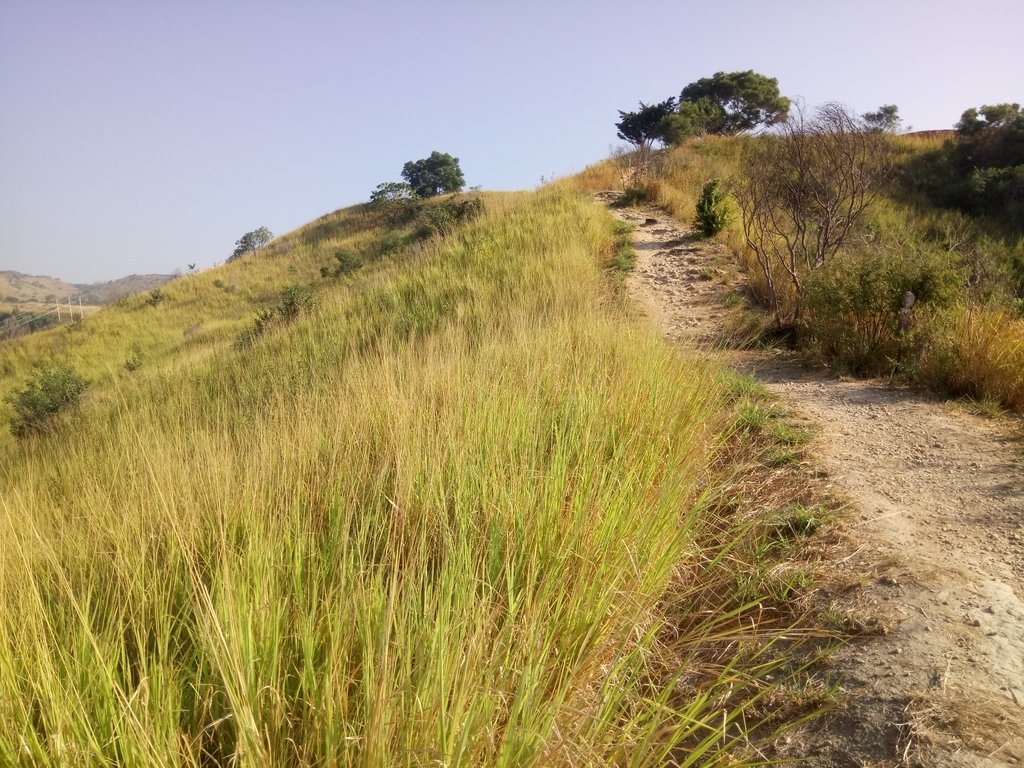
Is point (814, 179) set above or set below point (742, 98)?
below

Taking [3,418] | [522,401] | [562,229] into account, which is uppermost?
[562,229]

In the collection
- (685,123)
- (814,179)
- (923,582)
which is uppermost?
(685,123)

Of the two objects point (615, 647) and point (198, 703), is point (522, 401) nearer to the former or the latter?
point (615, 647)

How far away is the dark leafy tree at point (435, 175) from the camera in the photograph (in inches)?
1758

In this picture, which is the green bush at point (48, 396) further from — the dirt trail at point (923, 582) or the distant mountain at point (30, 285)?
the distant mountain at point (30, 285)

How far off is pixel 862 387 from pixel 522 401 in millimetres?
3346

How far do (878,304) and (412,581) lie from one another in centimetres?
547

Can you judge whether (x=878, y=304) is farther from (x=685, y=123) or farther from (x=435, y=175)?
(x=435, y=175)

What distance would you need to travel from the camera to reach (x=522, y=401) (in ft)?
9.61

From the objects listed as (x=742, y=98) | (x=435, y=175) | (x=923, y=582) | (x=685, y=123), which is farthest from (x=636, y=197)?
(x=435, y=175)

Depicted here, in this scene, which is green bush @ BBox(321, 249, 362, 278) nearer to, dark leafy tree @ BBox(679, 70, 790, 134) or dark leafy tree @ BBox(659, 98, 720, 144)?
dark leafy tree @ BBox(659, 98, 720, 144)

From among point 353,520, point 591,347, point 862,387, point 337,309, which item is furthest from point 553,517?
point 337,309

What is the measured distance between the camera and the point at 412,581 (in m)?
1.39

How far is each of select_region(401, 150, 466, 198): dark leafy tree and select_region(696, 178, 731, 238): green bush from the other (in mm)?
34787
